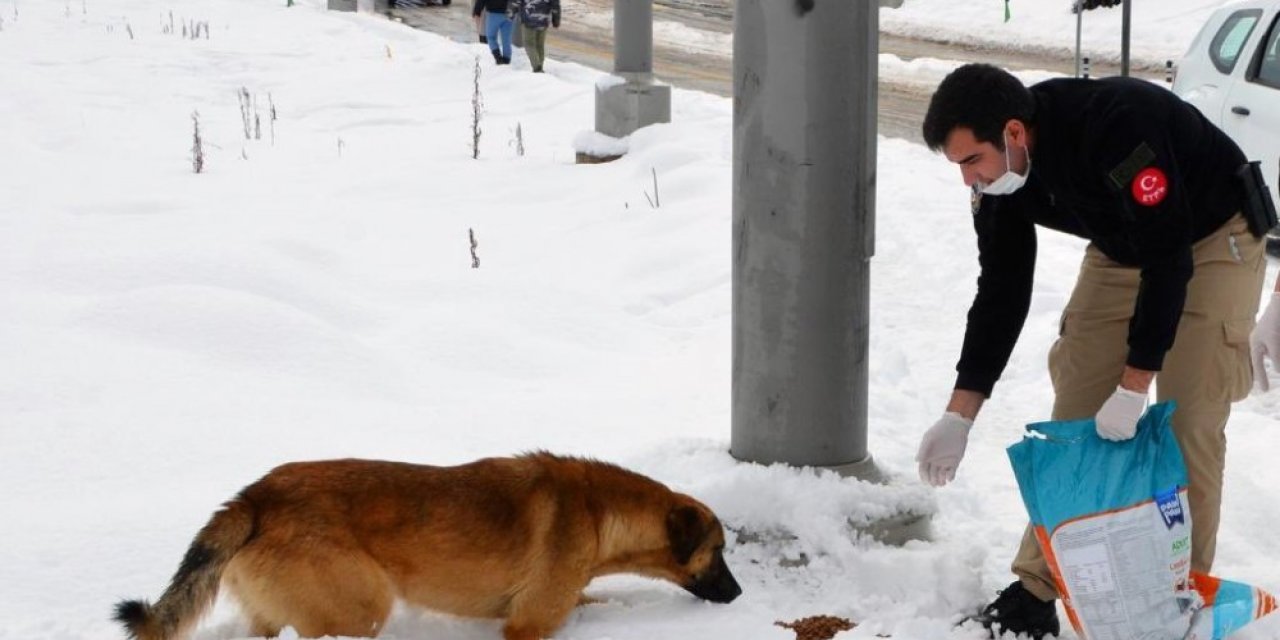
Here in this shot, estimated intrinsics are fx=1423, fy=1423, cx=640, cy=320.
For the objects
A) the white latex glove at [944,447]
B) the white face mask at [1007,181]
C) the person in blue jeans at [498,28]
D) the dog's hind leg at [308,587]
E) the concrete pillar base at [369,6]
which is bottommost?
the concrete pillar base at [369,6]

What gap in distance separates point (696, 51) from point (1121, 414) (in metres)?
20.9

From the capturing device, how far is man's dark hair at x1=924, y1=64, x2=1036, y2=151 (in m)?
3.45

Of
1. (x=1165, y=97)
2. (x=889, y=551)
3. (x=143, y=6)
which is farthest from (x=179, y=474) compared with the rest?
(x=143, y=6)

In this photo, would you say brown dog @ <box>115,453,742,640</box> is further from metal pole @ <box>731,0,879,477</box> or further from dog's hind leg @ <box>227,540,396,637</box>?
metal pole @ <box>731,0,879,477</box>

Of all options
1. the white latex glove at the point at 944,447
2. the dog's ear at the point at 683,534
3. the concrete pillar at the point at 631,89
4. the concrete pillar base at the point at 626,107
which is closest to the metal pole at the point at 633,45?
the concrete pillar at the point at 631,89

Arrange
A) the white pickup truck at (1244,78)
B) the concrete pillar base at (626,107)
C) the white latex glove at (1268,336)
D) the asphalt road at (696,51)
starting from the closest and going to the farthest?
the white latex glove at (1268,336) → the white pickup truck at (1244,78) → the concrete pillar base at (626,107) → the asphalt road at (696,51)

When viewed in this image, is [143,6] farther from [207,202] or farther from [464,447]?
[464,447]

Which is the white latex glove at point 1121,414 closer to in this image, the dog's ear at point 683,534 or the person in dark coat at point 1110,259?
the person in dark coat at point 1110,259

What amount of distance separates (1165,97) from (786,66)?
1.22 m

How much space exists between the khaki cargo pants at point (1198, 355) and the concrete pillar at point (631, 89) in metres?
8.52

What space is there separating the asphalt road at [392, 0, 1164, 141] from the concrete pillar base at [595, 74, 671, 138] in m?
3.12

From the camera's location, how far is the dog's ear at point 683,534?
4066mm

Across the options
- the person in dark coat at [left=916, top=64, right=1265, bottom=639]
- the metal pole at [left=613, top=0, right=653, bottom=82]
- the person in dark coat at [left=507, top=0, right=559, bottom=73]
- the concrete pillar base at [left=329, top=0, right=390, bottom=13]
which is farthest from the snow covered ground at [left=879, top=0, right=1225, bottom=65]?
the person in dark coat at [left=916, top=64, right=1265, bottom=639]

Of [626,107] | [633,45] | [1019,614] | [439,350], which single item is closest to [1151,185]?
[1019,614]
